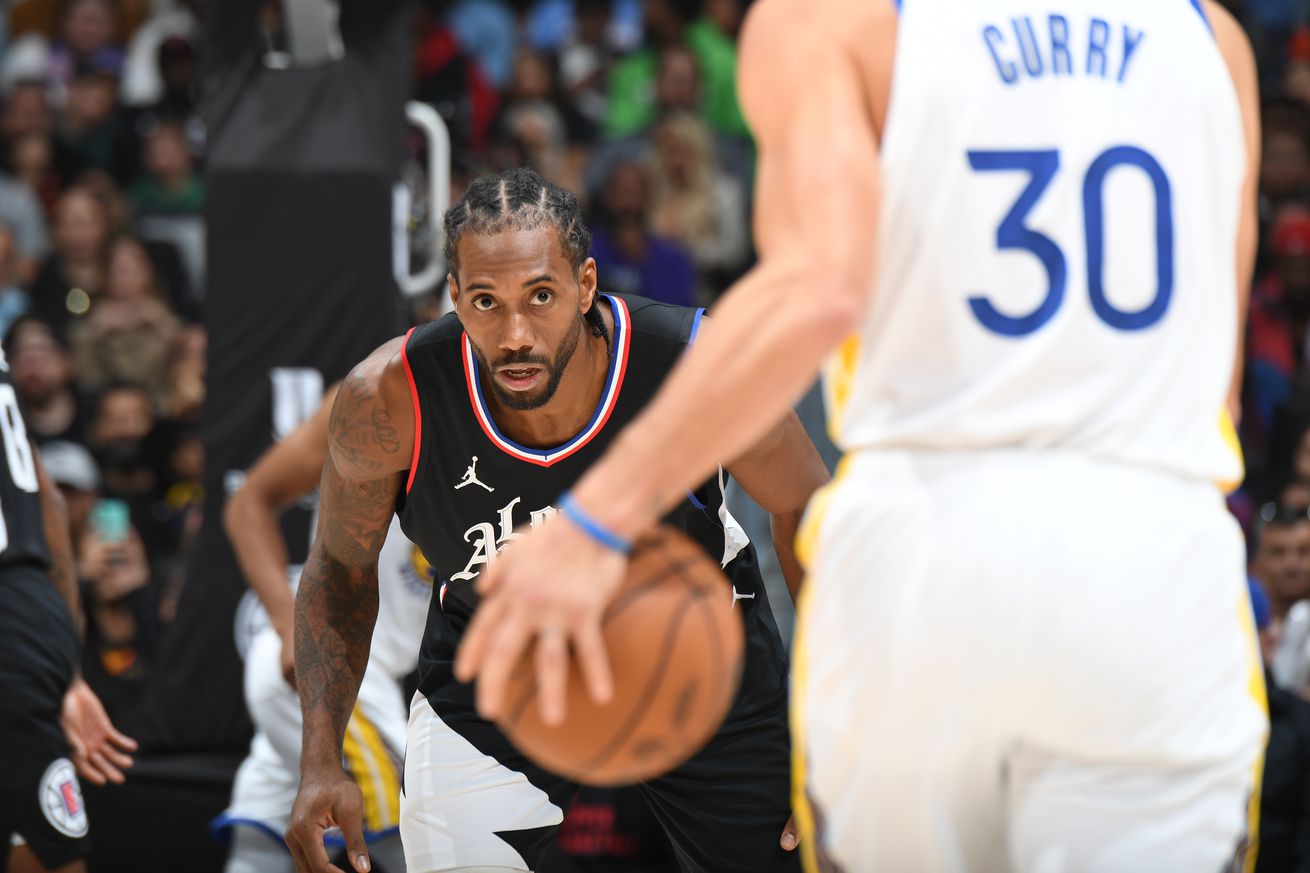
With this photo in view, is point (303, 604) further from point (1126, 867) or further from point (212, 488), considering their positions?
point (212, 488)

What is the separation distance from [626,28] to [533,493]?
24.2 ft

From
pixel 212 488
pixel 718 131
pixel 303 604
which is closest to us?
pixel 303 604

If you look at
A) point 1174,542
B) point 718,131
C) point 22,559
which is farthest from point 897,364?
point 718,131

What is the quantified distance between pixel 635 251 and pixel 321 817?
5.29 m

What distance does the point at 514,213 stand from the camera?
3309 mm

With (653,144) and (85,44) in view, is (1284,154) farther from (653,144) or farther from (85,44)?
(85,44)

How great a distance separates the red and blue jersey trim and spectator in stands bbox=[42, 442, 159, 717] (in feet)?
11.1

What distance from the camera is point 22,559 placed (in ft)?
13.3

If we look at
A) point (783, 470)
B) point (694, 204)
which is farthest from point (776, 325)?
point (694, 204)

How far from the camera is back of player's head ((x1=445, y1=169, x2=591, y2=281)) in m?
3.29

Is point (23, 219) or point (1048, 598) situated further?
point (23, 219)

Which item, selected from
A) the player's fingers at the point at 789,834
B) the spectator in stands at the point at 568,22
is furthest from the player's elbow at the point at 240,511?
the spectator in stands at the point at 568,22

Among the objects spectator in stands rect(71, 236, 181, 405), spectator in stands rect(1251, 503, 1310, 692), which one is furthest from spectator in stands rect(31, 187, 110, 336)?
spectator in stands rect(1251, 503, 1310, 692)

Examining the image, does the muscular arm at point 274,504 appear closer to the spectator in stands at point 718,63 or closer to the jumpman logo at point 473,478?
the jumpman logo at point 473,478
